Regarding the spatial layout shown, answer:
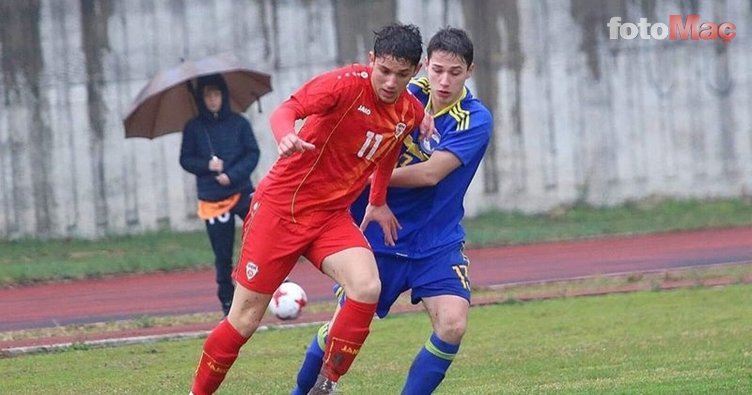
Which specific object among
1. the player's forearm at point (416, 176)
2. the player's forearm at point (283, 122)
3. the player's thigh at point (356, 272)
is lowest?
the player's thigh at point (356, 272)

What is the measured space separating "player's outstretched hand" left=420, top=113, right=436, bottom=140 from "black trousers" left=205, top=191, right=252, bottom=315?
572cm

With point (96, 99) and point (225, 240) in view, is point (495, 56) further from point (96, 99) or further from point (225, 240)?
point (225, 240)

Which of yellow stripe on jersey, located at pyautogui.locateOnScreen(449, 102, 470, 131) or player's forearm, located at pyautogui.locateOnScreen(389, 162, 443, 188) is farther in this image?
yellow stripe on jersey, located at pyautogui.locateOnScreen(449, 102, 470, 131)

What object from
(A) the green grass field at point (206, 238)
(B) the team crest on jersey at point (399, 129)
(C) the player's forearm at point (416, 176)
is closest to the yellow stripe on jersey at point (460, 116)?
(C) the player's forearm at point (416, 176)

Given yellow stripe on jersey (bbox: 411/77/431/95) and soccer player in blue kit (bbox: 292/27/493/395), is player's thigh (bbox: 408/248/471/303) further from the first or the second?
yellow stripe on jersey (bbox: 411/77/431/95)

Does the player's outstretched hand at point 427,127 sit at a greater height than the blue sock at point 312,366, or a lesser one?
greater

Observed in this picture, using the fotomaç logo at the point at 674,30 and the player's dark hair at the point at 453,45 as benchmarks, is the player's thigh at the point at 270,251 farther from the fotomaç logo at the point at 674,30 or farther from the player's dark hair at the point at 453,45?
the fotomaç logo at the point at 674,30

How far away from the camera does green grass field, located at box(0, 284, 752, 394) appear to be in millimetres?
8625

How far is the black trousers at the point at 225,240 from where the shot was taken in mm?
12812

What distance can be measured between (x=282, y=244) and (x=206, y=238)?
1400 cm

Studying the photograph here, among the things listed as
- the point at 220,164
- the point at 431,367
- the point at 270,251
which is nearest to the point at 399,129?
the point at 270,251

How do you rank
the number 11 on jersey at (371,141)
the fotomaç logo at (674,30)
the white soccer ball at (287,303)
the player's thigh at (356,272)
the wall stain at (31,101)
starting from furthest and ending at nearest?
the fotomaç logo at (674,30), the wall stain at (31,101), the white soccer ball at (287,303), the number 11 on jersey at (371,141), the player's thigh at (356,272)

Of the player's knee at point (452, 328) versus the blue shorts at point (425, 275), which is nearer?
the player's knee at point (452, 328)

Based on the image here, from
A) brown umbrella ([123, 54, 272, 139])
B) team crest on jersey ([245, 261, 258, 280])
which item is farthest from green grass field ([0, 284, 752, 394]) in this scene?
brown umbrella ([123, 54, 272, 139])
